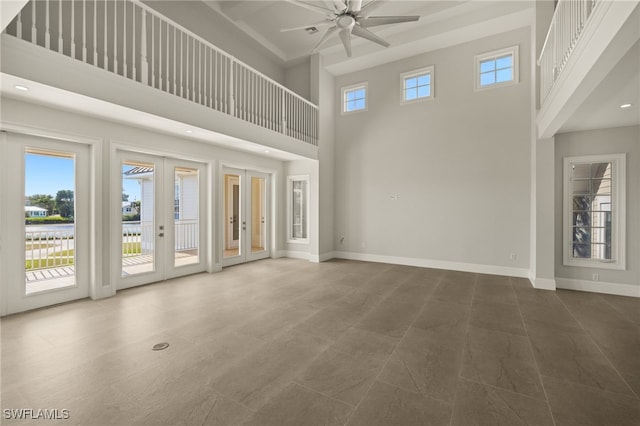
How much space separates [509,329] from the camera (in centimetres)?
330

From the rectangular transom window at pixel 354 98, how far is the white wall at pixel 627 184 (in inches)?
170

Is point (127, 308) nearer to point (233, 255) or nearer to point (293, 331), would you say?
point (293, 331)

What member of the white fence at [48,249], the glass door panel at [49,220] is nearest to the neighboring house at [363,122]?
the glass door panel at [49,220]

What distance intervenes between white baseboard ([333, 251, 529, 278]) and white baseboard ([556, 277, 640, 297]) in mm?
677

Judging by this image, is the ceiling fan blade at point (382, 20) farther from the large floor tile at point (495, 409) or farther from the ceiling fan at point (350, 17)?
the large floor tile at point (495, 409)

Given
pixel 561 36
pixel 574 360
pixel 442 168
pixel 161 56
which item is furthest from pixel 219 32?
pixel 574 360

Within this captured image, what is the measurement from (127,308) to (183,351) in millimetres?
1757

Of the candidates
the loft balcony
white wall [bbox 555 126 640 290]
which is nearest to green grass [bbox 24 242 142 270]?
the loft balcony

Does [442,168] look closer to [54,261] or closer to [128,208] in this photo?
[128,208]

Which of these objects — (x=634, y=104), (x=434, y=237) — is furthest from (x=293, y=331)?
(x=634, y=104)

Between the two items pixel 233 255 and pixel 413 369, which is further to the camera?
pixel 233 255

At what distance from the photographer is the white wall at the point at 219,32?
18.5 feet

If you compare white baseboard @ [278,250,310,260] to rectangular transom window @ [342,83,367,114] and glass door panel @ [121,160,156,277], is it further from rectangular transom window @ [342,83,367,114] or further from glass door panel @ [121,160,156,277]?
rectangular transom window @ [342,83,367,114]

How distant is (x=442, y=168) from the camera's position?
21.2ft
